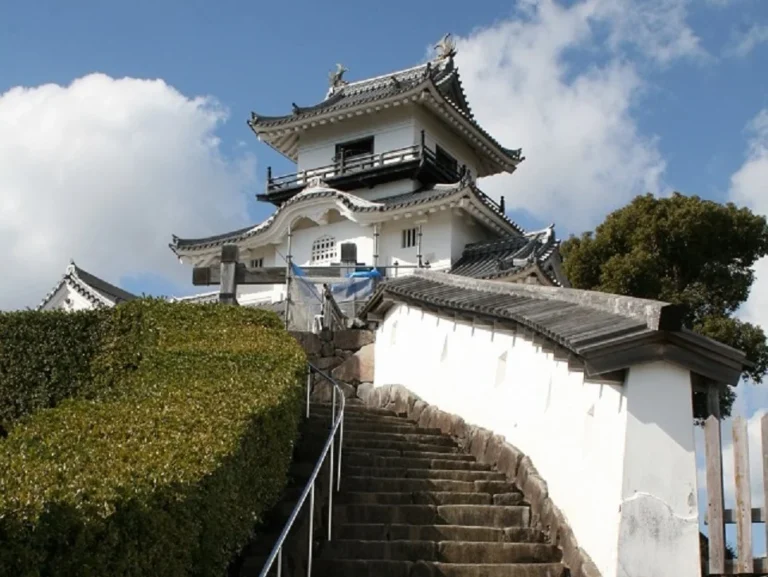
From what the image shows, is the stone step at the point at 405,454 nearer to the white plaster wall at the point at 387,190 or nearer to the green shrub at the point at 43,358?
the green shrub at the point at 43,358

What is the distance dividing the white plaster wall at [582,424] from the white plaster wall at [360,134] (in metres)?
18.3

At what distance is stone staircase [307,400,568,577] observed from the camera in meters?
7.37

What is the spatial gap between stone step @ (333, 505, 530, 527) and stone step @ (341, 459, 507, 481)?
0.82m

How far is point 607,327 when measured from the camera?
718cm

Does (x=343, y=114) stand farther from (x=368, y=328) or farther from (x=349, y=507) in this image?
(x=349, y=507)

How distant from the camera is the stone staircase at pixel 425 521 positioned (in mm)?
7371

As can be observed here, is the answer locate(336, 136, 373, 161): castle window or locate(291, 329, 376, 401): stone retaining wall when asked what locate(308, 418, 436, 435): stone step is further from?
locate(336, 136, 373, 161): castle window

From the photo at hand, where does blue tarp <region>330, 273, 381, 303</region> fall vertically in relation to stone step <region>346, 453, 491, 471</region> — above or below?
above

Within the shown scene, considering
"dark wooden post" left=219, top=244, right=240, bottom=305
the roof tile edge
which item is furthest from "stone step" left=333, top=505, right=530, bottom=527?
"dark wooden post" left=219, top=244, right=240, bottom=305

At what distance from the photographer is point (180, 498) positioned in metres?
4.74

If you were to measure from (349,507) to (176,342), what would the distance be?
3398mm

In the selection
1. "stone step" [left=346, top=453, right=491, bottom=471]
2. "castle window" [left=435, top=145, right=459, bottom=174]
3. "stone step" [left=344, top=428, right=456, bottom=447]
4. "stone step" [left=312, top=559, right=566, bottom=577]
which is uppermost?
Answer: "castle window" [left=435, top=145, right=459, bottom=174]

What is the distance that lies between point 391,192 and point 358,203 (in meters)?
2.93

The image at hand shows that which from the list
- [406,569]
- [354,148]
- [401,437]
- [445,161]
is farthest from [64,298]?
[406,569]
